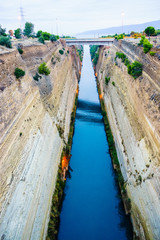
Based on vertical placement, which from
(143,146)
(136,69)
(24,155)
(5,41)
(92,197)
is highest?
(5,41)

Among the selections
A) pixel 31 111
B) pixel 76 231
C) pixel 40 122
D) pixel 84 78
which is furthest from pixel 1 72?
pixel 84 78

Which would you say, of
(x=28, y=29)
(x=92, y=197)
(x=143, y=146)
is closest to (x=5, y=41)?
(x=143, y=146)

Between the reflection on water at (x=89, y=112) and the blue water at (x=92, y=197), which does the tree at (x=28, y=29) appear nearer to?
the reflection on water at (x=89, y=112)

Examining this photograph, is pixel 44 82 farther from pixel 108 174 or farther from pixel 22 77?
pixel 108 174

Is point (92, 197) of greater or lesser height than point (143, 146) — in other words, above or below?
below

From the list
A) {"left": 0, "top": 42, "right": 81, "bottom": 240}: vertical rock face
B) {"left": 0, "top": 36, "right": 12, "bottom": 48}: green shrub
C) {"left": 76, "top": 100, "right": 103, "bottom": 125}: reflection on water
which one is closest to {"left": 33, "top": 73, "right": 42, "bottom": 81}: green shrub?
{"left": 0, "top": 42, "right": 81, "bottom": 240}: vertical rock face

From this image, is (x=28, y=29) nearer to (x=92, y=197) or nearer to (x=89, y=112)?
(x=89, y=112)

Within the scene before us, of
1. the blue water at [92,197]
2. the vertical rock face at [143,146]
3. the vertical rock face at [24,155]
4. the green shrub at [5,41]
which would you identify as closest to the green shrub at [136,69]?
the vertical rock face at [143,146]

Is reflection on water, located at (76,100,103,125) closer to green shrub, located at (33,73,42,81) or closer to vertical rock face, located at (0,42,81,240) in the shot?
vertical rock face, located at (0,42,81,240)
